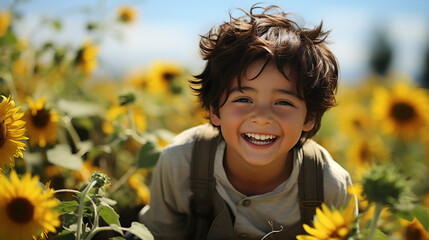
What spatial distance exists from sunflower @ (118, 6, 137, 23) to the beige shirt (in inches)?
44.6

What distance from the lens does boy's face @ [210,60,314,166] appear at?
3.78 feet

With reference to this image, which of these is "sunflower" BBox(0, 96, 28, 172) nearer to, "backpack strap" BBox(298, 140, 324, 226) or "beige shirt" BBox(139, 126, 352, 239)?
"beige shirt" BBox(139, 126, 352, 239)

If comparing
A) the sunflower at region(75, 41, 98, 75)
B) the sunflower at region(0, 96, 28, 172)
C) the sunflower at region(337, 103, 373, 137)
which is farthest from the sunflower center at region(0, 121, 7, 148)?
the sunflower at region(337, 103, 373, 137)

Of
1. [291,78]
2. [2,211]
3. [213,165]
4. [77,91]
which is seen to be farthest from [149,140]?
[77,91]

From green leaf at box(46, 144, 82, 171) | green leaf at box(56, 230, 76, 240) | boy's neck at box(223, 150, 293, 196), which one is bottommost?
green leaf at box(56, 230, 76, 240)

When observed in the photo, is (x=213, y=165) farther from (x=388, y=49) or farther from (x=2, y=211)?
(x=388, y=49)

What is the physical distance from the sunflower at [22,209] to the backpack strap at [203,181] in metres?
0.57

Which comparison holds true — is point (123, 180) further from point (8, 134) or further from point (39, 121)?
point (8, 134)

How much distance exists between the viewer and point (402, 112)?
2014 mm

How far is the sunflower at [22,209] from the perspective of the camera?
839 millimetres

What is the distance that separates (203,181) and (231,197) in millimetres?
104

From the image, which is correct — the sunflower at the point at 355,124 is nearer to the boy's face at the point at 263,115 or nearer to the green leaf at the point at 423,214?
the boy's face at the point at 263,115

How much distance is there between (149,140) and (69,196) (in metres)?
0.48

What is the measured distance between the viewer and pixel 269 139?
1224 millimetres
